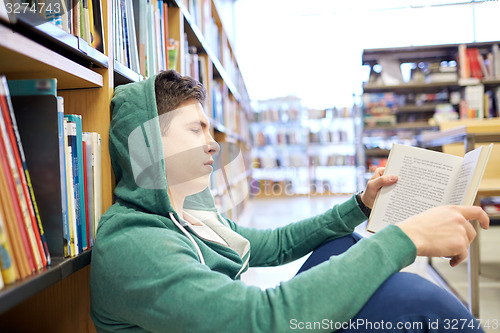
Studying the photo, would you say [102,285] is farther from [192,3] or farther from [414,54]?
[414,54]

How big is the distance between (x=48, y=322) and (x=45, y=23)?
0.64 m

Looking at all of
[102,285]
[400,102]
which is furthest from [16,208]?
[400,102]

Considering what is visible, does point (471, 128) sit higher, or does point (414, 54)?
point (414, 54)

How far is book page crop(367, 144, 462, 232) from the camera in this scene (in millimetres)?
890

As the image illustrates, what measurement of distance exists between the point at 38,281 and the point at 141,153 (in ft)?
1.01

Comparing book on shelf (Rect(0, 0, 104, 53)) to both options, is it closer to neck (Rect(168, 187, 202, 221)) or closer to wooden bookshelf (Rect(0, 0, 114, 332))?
wooden bookshelf (Rect(0, 0, 114, 332))

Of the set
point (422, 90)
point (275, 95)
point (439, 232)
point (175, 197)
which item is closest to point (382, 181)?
point (439, 232)

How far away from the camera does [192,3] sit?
2.01 metres

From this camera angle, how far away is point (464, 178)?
83cm

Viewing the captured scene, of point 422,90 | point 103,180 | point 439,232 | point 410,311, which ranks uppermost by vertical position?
point 422,90

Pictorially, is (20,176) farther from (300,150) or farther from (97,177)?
(300,150)

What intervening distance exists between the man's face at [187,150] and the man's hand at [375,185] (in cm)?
44

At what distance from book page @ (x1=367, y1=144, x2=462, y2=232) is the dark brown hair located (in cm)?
54

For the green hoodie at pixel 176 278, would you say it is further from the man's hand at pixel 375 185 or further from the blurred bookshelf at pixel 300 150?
the blurred bookshelf at pixel 300 150
